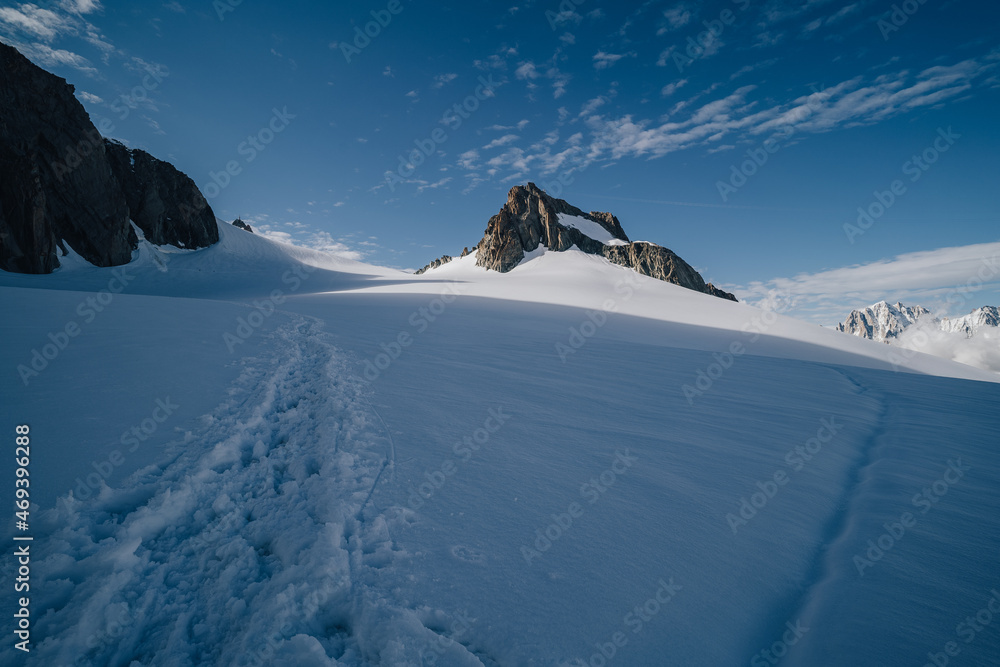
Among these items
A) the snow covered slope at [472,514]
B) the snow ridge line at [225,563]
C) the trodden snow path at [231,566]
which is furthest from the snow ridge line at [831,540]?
the snow ridge line at [225,563]

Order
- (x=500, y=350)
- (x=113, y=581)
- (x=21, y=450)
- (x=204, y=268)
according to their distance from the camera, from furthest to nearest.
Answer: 1. (x=204, y=268)
2. (x=500, y=350)
3. (x=21, y=450)
4. (x=113, y=581)

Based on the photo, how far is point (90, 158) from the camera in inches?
1094

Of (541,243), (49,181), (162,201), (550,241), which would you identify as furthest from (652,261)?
(49,181)

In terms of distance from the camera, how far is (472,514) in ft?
9.73

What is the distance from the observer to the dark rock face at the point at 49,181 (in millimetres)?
21469

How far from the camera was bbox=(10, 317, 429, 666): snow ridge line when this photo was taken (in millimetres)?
1854

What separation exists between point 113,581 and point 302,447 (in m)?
1.73

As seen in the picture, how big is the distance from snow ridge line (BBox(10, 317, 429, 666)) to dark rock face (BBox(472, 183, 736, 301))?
45120 mm

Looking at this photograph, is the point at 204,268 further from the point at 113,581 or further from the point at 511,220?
the point at 113,581

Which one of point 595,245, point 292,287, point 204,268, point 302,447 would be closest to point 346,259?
point 204,268

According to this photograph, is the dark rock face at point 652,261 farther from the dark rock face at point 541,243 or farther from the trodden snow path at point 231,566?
the trodden snow path at point 231,566

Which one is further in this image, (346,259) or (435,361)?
(346,259)

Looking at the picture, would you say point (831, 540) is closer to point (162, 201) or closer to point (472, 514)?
point (472, 514)

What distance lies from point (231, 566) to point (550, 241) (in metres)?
50.6
